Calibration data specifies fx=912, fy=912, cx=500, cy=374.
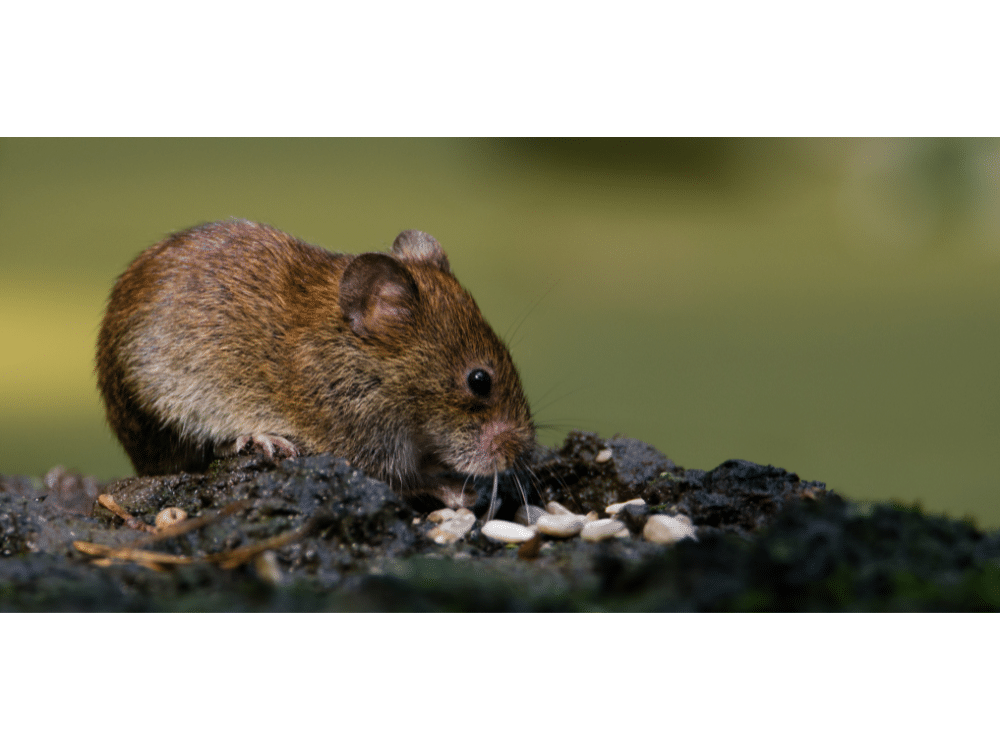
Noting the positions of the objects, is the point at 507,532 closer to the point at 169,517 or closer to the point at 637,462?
the point at 637,462

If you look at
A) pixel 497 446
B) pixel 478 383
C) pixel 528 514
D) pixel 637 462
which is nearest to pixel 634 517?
pixel 528 514

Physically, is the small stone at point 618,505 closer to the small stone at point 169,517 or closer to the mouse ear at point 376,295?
the mouse ear at point 376,295

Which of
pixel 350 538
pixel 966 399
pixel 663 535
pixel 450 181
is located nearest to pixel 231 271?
pixel 450 181

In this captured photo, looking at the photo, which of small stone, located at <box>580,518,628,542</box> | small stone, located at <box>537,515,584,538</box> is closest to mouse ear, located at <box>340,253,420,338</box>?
small stone, located at <box>537,515,584,538</box>

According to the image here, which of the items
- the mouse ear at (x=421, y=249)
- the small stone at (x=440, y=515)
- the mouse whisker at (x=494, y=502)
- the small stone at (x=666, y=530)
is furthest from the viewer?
the mouse ear at (x=421, y=249)

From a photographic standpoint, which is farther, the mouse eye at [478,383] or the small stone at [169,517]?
the mouse eye at [478,383]

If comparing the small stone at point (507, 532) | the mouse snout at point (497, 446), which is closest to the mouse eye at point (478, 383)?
the mouse snout at point (497, 446)

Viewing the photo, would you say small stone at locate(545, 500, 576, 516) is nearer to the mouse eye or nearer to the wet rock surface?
the wet rock surface
